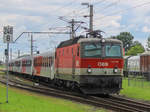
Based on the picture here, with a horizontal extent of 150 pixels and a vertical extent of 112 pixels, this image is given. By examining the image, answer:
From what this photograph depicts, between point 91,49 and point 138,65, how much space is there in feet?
86.4

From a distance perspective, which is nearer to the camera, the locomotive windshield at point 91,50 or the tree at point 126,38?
the locomotive windshield at point 91,50

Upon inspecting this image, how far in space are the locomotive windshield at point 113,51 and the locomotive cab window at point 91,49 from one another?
454 millimetres

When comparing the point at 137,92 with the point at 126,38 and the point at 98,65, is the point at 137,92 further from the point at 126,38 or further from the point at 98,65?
the point at 126,38

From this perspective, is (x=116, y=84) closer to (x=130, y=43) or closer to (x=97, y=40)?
(x=97, y=40)

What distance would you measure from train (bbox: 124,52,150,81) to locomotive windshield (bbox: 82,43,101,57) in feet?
59.5

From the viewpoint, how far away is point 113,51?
1664 centimetres

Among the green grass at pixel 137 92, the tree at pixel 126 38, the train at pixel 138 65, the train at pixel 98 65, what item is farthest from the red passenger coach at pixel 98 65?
the tree at pixel 126 38

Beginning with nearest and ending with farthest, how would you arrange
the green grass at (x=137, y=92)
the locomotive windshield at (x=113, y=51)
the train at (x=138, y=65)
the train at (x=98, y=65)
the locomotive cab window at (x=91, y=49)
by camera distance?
the train at (x=98, y=65)
the locomotive cab window at (x=91, y=49)
the locomotive windshield at (x=113, y=51)
the green grass at (x=137, y=92)
the train at (x=138, y=65)

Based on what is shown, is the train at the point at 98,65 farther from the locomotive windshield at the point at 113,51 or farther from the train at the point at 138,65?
the train at the point at 138,65

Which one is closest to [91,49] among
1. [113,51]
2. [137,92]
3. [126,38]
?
[113,51]

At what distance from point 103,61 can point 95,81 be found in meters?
1.18

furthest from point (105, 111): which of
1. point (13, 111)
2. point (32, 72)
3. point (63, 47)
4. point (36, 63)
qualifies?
point (32, 72)

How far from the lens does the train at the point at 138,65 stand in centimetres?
3734

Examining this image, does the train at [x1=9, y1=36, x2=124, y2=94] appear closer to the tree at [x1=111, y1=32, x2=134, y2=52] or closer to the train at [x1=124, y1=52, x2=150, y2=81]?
the train at [x1=124, y1=52, x2=150, y2=81]
